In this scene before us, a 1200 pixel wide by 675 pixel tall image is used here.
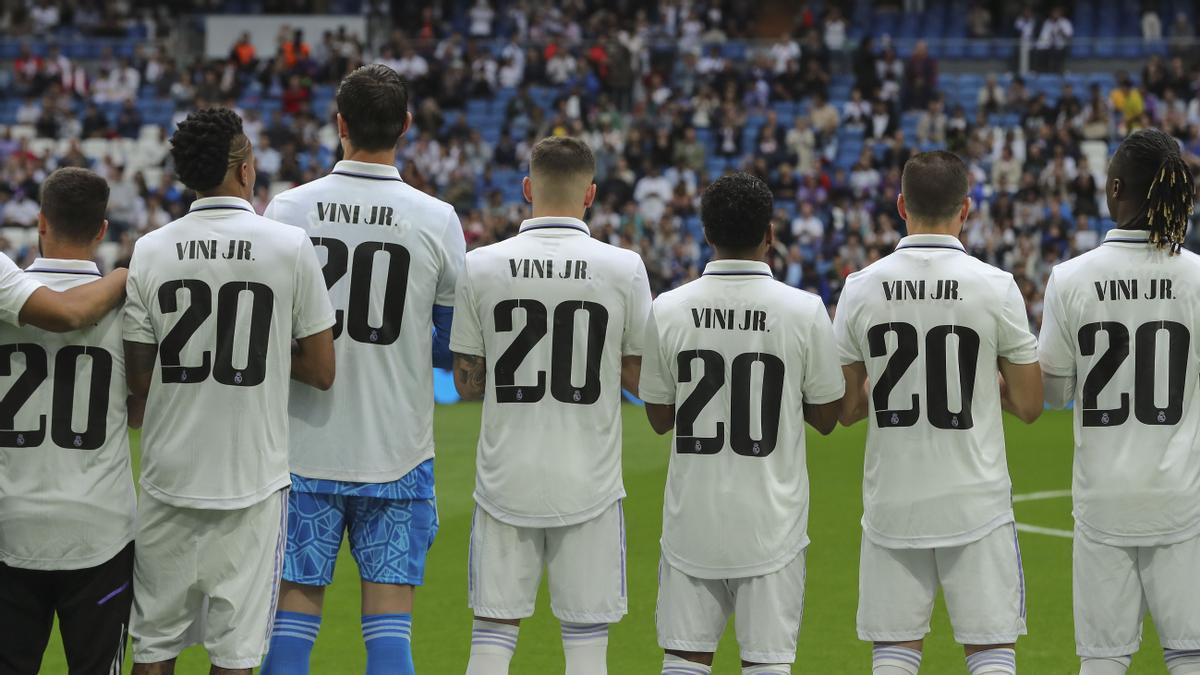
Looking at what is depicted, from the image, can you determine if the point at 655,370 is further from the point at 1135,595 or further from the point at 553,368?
the point at 1135,595

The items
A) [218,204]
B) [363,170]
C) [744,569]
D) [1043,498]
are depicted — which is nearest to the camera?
[218,204]

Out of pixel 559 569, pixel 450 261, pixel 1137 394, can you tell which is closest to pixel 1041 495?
pixel 1137 394

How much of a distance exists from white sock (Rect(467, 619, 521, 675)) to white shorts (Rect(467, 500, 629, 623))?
0.05 m

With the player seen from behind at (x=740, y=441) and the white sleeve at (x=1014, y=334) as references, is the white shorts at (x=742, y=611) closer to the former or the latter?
the player seen from behind at (x=740, y=441)

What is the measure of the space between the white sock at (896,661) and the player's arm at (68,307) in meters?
2.81

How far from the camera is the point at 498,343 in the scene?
5.15m

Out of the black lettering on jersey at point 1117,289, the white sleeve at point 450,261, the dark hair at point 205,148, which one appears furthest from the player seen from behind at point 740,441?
the dark hair at point 205,148

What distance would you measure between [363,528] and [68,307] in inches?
48.5

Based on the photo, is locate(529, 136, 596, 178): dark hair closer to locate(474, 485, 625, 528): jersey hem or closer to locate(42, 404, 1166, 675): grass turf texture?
locate(474, 485, 625, 528): jersey hem

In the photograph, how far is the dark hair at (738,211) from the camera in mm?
5082

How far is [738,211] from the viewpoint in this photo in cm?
508

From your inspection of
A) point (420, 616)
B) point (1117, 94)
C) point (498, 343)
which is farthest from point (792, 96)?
point (498, 343)

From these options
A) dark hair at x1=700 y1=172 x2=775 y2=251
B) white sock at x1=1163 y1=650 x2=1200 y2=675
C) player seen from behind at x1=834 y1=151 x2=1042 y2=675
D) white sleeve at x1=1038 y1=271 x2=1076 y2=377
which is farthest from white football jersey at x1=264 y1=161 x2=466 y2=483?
white sock at x1=1163 y1=650 x2=1200 y2=675

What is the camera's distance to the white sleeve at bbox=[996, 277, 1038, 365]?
5.05 metres
